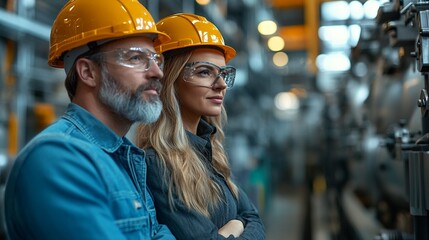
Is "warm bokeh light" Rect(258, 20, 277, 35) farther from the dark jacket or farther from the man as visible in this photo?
the man

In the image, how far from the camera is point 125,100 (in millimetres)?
1098

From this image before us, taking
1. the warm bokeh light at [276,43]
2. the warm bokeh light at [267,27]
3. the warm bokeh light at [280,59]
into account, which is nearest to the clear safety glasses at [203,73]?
the warm bokeh light at [267,27]

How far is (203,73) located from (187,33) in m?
0.14

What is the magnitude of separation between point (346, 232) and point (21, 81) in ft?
11.0

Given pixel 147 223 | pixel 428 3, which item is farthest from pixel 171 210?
pixel 428 3

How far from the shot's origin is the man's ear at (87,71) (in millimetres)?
1109

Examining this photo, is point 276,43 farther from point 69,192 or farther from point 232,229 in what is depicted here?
point 69,192

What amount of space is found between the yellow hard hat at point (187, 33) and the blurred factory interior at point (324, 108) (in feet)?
1.85

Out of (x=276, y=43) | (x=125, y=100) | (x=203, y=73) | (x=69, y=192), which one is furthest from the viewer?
(x=276, y=43)

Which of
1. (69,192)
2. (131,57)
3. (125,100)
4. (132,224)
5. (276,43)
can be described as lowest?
(132,224)

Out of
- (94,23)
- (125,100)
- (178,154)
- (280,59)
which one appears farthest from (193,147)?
(280,59)

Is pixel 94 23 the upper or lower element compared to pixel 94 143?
upper

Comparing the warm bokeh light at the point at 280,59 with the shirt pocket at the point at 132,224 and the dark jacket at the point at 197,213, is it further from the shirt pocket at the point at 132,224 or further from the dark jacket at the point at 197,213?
the shirt pocket at the point at 132,224

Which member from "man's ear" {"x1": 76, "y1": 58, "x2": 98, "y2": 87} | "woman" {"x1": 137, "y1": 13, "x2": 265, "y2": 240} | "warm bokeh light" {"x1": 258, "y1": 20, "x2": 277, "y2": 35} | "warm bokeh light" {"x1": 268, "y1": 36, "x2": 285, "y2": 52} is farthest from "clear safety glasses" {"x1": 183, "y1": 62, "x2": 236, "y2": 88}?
"warm bokeh light" {"x1": 268, "y1": 36, "x2": 285, "y2": 52}
